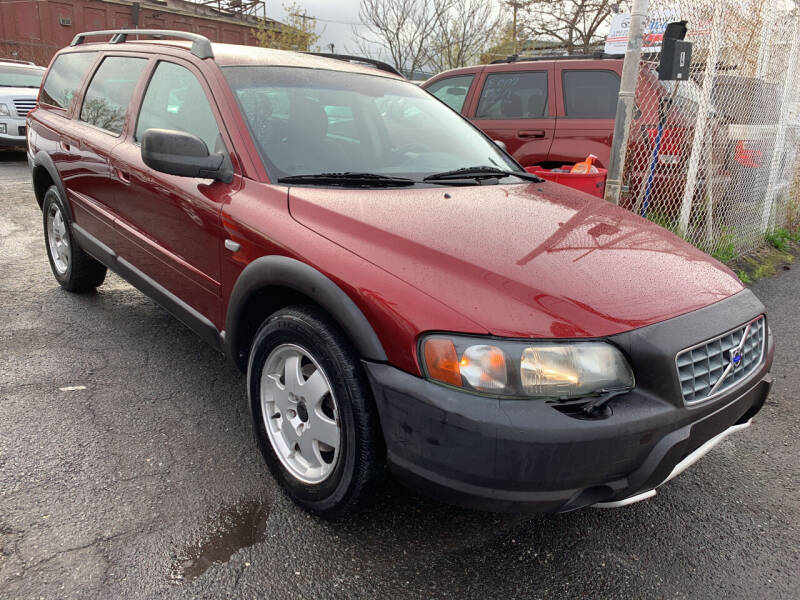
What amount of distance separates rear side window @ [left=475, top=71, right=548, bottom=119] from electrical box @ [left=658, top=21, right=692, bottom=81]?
2265 millimetres

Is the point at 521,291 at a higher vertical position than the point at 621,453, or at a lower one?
higher

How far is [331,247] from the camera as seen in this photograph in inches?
82.4

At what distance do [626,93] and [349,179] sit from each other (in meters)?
2.71

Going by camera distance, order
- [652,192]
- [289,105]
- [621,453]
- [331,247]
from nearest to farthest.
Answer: [621,453] → [331,247] → [289,105] → [652,192]

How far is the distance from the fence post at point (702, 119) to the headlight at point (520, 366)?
13.6ft

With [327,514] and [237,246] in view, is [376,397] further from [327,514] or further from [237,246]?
[237,246]

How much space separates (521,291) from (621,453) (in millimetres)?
547

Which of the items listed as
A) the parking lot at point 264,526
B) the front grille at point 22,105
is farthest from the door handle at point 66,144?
the front grille at point 22,105

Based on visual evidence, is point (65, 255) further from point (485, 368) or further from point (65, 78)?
point (485, 368)

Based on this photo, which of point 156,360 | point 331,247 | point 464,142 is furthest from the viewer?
point 156,360

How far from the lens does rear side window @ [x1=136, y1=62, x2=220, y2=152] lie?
110 inches

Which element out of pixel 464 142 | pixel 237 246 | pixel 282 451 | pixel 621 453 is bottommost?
pixel 282 451

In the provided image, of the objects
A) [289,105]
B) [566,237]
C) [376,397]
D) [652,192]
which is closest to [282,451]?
[376,397]

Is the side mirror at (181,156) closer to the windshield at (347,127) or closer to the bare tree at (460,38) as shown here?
the windshield at (347,127)
